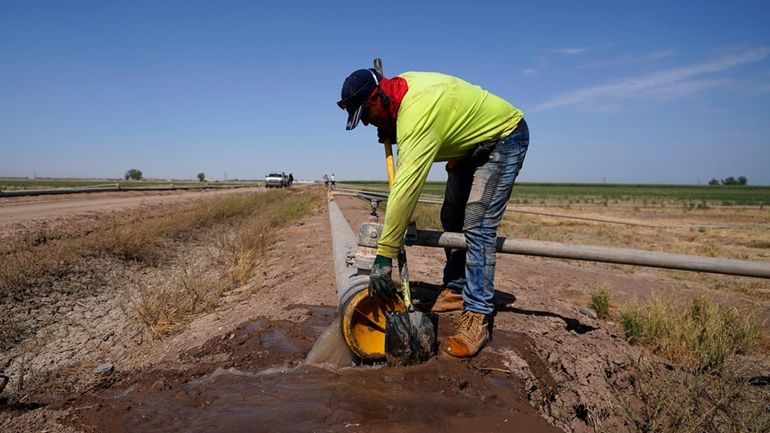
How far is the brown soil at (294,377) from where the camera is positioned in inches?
102

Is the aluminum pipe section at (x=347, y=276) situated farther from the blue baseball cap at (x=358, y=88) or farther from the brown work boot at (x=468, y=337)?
the blue baseball cap at (x=358, y=88)

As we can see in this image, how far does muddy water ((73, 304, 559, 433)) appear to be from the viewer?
2.51 metres

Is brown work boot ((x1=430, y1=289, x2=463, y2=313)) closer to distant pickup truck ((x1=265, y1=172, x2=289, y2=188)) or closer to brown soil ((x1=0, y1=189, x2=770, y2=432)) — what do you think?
brown soil ((x1=0, y1=189, x2=770, y2=432))

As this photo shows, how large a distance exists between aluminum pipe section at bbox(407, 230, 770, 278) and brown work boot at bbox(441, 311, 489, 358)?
54cm

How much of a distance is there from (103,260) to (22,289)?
2.14 metres

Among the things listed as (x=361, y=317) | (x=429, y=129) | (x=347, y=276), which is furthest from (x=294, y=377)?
(x=429, y=129)

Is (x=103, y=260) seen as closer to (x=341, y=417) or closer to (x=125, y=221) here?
(x=125, y=221)

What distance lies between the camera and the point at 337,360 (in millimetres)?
3271

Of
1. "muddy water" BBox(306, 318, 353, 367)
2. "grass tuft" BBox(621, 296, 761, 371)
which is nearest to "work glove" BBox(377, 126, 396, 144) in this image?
"muddy water" BBox(306, 318, 353, 367)

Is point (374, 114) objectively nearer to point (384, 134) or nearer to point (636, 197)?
point (384, 134)

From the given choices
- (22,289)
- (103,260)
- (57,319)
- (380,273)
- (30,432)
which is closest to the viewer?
(30,432)

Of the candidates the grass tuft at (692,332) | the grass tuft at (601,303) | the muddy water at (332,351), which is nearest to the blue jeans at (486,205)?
the muddy water at (332,351)

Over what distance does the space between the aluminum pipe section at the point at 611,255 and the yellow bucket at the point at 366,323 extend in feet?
1.87

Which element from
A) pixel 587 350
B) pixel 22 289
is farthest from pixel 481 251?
pixel 22 289
